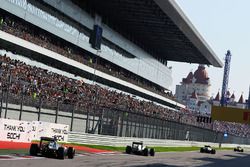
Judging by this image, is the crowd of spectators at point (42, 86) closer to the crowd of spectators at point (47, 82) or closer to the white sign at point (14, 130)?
the crowd of spectators at point (47, 82)

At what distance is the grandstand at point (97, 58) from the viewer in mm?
33719

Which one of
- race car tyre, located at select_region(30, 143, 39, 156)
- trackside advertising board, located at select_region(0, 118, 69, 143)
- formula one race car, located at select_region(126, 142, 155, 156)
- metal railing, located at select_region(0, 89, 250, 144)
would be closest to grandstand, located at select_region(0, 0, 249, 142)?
metal railing, located at select_region(0, 89, 250, 144)

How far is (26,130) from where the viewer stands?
25.1 m

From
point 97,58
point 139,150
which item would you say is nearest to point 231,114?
point 97,58

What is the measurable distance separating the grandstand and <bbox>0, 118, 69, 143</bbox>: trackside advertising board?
4.94ft

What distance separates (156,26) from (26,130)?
39639mm

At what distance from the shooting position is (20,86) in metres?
29.7

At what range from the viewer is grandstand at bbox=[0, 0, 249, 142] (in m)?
33.7

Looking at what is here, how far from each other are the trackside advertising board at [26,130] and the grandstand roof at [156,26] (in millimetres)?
26351

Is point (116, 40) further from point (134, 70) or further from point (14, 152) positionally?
point (14, 152)

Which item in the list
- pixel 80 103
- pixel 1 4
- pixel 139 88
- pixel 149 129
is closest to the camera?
pixel 80 103

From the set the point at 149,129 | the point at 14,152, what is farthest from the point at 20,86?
the point at 149,129

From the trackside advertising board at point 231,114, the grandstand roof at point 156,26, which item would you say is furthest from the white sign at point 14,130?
the trackside advertising board at point 231,114

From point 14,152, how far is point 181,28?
42.8m
